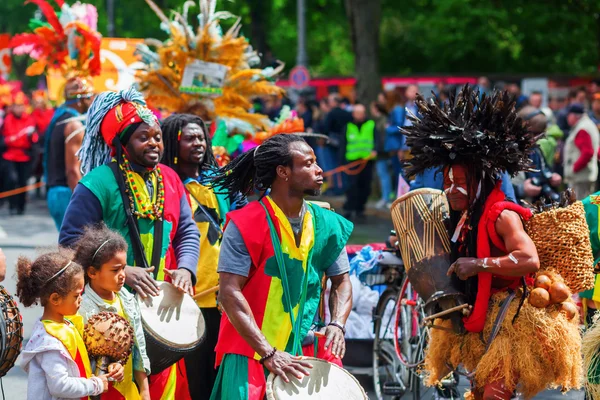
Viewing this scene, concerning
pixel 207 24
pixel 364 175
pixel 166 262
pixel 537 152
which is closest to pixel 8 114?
pixel 364 175

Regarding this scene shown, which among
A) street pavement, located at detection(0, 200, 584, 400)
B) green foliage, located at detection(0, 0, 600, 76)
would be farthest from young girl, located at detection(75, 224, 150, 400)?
green foliage, located at detection(0, 0, 600, 76)

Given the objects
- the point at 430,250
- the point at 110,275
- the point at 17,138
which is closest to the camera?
the point at 110,275

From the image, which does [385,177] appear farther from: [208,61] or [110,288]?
[110,288]

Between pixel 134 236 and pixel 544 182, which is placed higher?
pixel 134 236

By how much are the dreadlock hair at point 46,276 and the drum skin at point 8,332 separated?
0.07m

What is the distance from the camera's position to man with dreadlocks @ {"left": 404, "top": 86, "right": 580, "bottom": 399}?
524 centimetres

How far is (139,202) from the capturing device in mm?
5496

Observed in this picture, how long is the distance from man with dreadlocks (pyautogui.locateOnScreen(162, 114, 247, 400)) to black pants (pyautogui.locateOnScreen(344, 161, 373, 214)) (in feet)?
38.9

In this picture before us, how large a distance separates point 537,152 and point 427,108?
3917mm

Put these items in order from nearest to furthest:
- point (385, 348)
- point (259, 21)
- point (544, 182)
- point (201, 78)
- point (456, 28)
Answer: point (385, 348) < point (201, 78) < point (544, 182) < point (456, 28) < point (259, 21)

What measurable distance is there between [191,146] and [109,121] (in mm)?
1042

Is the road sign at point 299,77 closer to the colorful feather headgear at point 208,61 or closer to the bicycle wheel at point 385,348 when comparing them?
the colorful feather headgear at point 208,61

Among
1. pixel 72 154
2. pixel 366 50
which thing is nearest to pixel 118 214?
pixel 72 154

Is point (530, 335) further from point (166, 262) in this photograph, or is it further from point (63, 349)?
point (63, 349)
